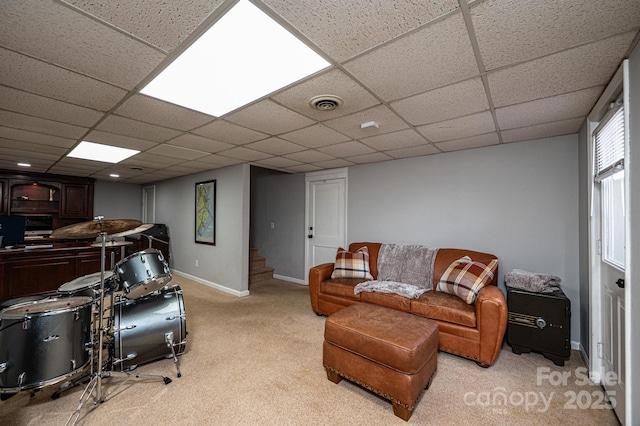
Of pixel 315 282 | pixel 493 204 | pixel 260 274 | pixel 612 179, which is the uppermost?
pixel 612 179

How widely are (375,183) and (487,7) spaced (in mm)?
3231

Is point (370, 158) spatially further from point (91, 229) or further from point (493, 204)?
point (91, 229)

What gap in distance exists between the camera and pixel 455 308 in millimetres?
2592

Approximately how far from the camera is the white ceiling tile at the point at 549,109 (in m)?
2.02

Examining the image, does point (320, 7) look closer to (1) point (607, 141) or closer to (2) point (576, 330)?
(1) point (607, 141)

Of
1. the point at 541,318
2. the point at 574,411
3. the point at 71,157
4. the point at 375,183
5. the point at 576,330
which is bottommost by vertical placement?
the point at 574,411

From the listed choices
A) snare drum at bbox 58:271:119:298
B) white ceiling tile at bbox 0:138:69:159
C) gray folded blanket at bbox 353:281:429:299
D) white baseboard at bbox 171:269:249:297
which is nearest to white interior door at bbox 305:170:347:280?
white baseboard at bbox 171:269:249:297

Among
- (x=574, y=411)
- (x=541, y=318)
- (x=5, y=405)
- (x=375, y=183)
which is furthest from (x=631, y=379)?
(x=5, y=405)

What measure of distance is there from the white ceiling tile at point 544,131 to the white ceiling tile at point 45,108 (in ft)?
13.3

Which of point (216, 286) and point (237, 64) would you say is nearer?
point (237, 64)

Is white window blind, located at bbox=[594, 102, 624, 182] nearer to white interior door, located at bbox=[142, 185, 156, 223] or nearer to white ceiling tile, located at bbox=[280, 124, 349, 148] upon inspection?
white ceiling tile, located at bbox=[280, 124, 349, 148]

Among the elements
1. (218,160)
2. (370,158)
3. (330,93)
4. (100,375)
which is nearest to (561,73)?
(330,93)

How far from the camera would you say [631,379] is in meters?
1.50

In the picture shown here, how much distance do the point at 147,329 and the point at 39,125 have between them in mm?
2328
